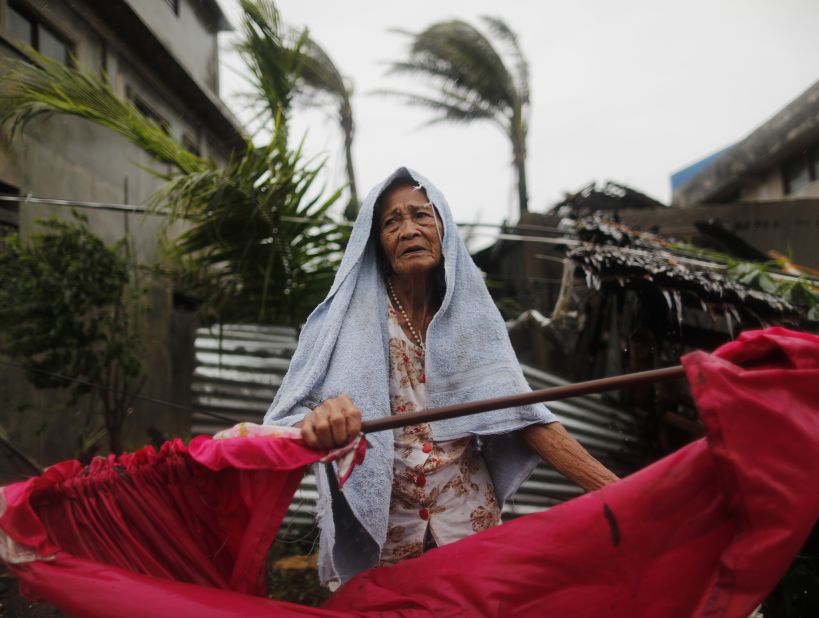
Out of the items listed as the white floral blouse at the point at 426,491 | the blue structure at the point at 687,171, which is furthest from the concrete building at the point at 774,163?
the white floral blouse at the point at 426,491

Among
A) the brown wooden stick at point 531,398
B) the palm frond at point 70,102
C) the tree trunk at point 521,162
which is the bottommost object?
the brown wooden stick at point 531,398

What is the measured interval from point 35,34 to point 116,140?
121 centimetres

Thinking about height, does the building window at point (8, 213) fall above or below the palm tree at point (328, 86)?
below

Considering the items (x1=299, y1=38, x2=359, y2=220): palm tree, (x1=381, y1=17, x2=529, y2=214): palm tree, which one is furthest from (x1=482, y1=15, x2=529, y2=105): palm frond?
(x1=299, y1=38, x2=359, y2=220): palm tree

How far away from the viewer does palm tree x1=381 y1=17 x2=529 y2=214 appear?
12.0m

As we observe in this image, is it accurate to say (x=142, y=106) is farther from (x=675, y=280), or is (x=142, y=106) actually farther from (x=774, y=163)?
(x=774, y=163)

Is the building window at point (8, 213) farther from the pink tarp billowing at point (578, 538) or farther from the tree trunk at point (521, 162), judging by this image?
the tree trunk at point (521, 162)

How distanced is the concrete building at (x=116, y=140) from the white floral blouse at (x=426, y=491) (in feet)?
10.9

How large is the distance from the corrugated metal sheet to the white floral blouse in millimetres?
2821

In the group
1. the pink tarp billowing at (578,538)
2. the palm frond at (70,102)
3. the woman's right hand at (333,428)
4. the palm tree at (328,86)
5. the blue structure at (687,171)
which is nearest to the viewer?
the pink tarp billowing at (578,538)

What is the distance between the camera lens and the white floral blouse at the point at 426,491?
176cm

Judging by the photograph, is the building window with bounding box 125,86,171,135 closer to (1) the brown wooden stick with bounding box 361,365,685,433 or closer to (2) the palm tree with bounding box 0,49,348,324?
(2) the palm tree with bounding box 0,49,348,324

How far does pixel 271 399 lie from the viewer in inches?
189

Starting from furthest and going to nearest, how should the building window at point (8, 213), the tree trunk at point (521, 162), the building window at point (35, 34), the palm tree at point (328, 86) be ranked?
the tree trunk at point (521, 162) → the palm tree at point (328, 86) → the building window at point (35, 34) → the building window at point (8, 213)
